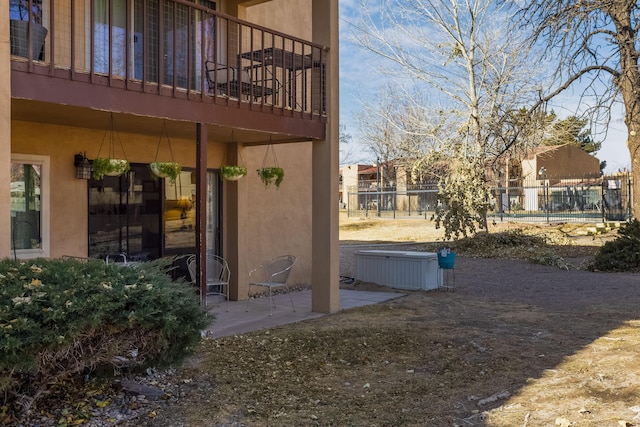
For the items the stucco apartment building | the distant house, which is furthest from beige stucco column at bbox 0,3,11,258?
the distant house

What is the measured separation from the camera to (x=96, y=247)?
8305mm

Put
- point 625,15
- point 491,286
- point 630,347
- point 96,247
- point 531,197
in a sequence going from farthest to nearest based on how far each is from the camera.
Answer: point 531,197, point 625,15, point 491,286, point 96,247, point 630,347

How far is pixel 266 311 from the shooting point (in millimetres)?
8984

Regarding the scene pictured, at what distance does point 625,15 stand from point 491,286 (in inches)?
278

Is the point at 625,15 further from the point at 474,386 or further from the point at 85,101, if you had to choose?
the point at 85,101

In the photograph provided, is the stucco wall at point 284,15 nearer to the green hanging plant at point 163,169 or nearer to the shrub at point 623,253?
the green hanging plant at point 163,169

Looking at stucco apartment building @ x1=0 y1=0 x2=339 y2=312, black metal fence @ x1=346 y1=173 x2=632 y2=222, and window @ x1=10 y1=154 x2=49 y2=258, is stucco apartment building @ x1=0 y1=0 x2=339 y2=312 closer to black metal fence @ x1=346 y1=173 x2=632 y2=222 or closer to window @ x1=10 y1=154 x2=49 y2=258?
window @ x1=10 y1=154 x2=49 y2=258

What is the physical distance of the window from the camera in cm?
748

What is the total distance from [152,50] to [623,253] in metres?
11.5

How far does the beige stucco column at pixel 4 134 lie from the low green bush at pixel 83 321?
541mm

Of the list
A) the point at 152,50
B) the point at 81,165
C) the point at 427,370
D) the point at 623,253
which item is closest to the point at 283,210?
the point at 152,50

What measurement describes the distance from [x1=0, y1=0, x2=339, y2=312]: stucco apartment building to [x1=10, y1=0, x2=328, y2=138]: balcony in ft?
0.06

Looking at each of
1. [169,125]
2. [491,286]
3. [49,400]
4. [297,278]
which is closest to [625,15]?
[491,286]

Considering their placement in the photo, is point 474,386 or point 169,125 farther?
point 169,125
